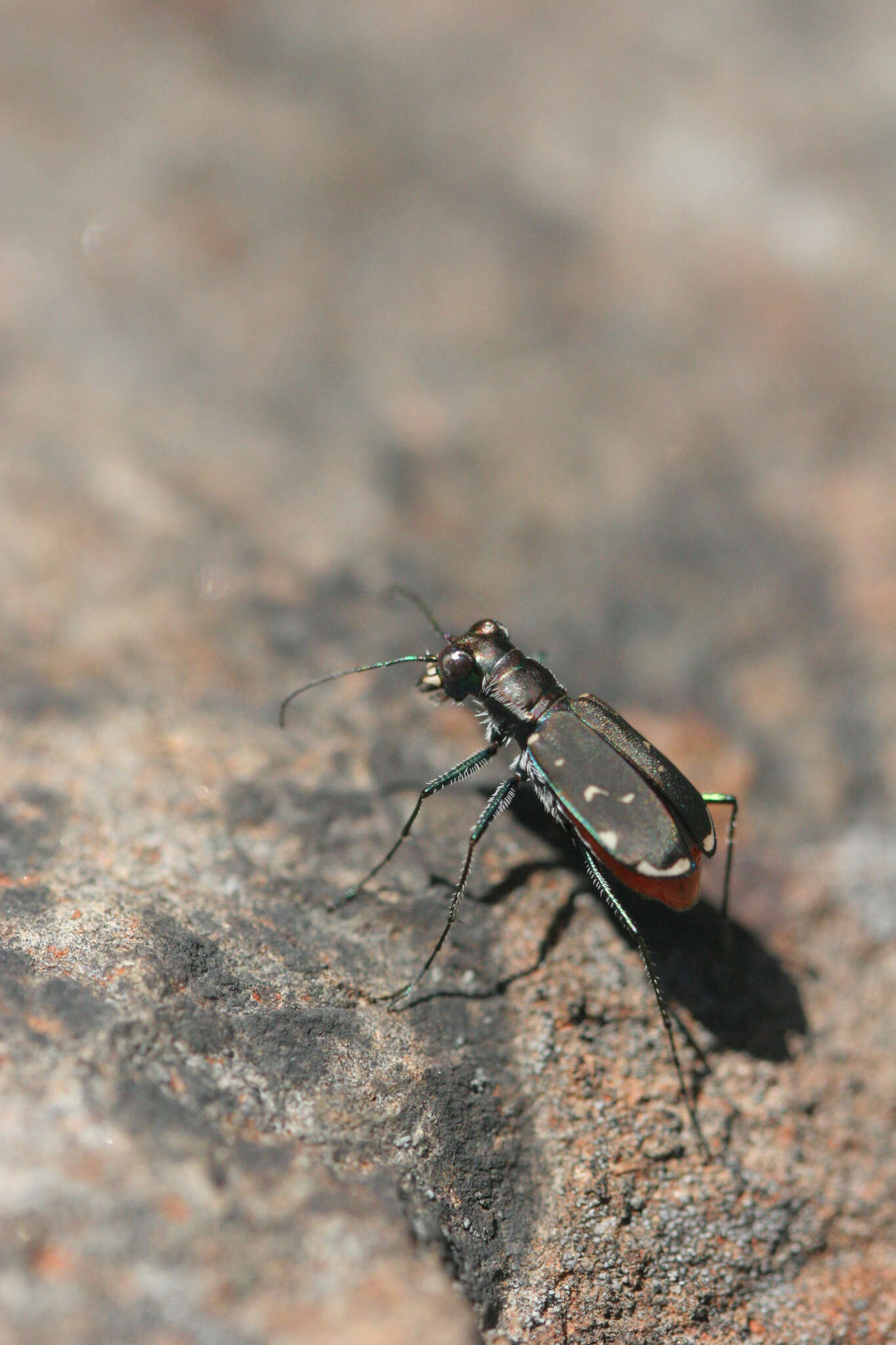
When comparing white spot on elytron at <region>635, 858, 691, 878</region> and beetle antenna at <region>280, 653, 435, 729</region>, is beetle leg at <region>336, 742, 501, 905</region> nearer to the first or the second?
beetle antenna at <region>280, 653, 435, 729</region>

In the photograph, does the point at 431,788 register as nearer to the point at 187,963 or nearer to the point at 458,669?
the point at 458,669

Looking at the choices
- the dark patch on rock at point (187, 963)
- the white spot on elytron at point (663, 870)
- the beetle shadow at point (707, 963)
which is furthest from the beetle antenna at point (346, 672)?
the white spot on elytron at point (663, 870)

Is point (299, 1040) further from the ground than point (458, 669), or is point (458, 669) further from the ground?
point (458, 669)

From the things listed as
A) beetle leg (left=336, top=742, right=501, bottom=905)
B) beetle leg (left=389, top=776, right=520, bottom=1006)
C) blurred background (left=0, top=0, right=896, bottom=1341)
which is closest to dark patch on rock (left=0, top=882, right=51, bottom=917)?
blurred background (left=0, top=0, right=896, bottom=1341)

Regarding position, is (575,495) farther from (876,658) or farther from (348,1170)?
(348,1170)

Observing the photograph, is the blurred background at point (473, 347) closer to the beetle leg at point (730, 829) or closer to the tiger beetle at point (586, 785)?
the beetle leg at point (730, 829)

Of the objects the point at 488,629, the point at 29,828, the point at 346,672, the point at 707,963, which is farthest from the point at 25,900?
the point at 707,963
